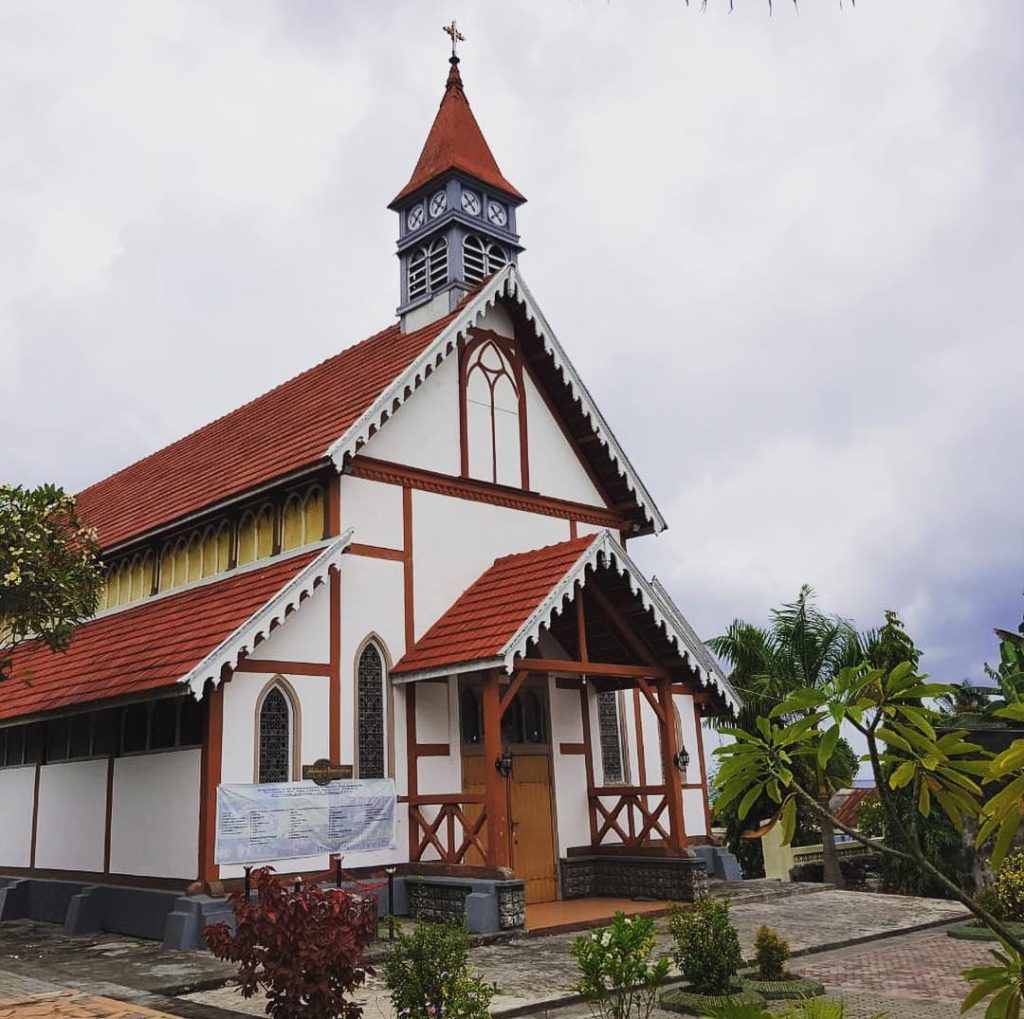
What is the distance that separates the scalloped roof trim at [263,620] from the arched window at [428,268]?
7.79m

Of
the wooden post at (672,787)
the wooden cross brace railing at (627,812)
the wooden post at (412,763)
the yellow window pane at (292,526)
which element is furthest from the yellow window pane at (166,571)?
the wooden post at (672,787)

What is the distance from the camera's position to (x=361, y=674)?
16500 millimetres

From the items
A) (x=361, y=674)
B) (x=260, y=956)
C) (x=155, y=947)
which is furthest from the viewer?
(x=361, y=674)

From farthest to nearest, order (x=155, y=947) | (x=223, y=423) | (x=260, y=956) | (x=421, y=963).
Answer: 1. (x=223, y=423)
2. (x=155, y=947)
3. (x=421, y=963)
4. (x=260, y=956)

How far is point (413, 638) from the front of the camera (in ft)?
56.6

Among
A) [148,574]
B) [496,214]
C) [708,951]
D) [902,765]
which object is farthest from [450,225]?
[902,765]

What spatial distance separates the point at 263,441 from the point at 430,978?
13.9 meters

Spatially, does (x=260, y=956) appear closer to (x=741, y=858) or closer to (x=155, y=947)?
(x=155, y=947)

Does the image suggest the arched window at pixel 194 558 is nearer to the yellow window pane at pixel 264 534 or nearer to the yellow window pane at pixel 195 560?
the yellow window pane at pixel 195 560

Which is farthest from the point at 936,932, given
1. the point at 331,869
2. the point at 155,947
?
the point at 155,947

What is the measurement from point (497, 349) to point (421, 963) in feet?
44.6

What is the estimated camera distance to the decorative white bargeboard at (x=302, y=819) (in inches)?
564

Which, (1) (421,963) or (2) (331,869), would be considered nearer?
(1) (421,963)

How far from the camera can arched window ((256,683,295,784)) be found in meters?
15.1
